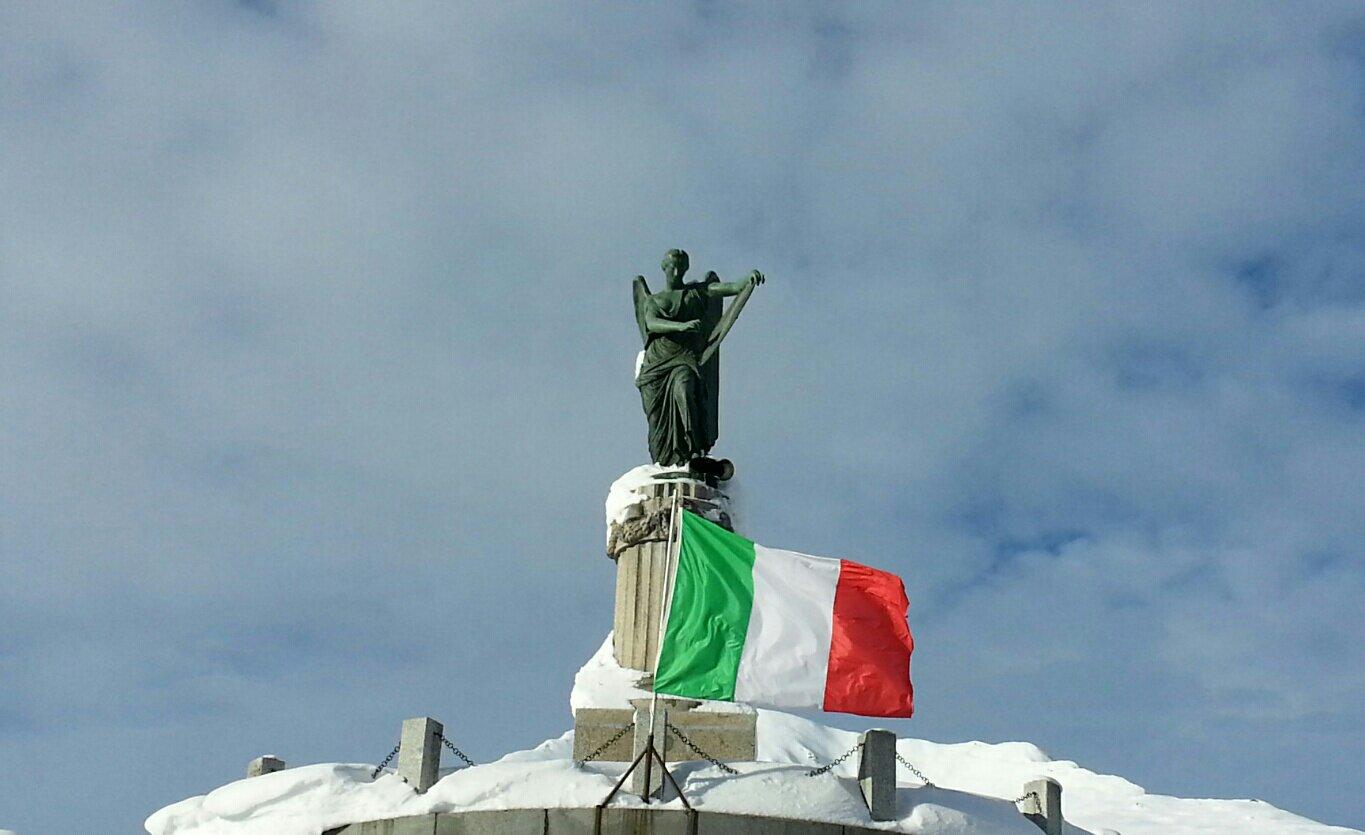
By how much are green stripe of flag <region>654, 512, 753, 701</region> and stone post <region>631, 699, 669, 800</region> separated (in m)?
0.43

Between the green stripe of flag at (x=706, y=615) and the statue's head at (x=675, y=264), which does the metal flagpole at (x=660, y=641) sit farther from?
→ the statue's head at (x=675, y=264)

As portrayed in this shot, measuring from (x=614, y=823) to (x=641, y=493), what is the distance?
24.5ft

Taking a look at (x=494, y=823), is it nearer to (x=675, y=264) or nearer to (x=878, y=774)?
(x=878, y=774)

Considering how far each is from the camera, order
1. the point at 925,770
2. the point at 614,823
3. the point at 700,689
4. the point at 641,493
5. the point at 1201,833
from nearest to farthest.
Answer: the point at 614,823, the point at 700,689, the point at 641,493, the point at 1201,833, the point at 925,770

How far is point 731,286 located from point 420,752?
10.1 metres

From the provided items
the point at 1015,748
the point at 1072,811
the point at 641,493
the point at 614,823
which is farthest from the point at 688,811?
the point at 1015,748

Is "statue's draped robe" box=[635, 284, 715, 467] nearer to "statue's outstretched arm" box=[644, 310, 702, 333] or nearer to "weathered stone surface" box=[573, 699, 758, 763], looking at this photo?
"statue's outstretched arm" box=[644, 310, 702, 333]

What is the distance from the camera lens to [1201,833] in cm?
3612

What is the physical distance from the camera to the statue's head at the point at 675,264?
26.6m

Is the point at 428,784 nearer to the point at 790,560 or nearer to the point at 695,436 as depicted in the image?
the point at 790,560

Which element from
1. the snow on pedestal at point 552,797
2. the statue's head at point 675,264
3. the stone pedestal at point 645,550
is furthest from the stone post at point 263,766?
the statue's head at point 675,264

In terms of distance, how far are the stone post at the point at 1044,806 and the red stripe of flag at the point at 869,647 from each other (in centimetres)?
248

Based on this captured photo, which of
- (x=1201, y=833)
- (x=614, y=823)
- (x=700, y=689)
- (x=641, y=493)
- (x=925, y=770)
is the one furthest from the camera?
(x=925, y=770)

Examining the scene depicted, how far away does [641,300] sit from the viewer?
2694cm
